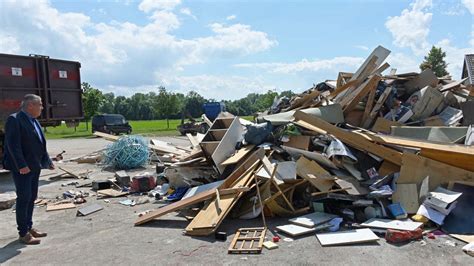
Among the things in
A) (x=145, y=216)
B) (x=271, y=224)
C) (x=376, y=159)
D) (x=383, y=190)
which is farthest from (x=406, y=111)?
(x=145, y=216)

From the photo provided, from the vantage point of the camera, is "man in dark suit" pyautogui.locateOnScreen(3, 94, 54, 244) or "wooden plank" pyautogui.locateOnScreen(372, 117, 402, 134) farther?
"wooden plank" pyautogui.locateOnScreen(372, 117, 402, 134)

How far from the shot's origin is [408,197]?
529 centimetres

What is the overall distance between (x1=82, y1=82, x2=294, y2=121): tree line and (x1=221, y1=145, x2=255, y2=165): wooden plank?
5.71 meters

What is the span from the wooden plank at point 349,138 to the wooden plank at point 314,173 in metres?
0.89

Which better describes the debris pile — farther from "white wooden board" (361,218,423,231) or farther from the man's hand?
the man's hand

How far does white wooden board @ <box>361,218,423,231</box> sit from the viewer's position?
459 cm

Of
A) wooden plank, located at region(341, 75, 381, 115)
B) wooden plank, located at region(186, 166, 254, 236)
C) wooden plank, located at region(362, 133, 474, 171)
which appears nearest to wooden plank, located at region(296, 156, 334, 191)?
wooden plank, located at region(186, 166, 254, 236)

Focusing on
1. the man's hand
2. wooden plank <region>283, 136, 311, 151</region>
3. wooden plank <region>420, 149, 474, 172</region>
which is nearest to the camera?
the man's hand

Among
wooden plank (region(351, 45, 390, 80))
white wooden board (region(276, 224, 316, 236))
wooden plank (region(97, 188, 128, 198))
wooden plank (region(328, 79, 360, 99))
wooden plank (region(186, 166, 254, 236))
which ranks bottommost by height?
wooden plank (region(97, 188, 128, 198))

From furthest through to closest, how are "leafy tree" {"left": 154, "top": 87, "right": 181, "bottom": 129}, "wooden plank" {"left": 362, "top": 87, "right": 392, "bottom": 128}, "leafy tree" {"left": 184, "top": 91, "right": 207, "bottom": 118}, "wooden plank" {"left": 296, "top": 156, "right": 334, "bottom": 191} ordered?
"leafy tree" {"left": 184, "top": 91, "right": 207, "bottom": 118} → "leafy tree" {"left": 154, "top": 87, "right": 181, "bottom": 129} → "wooden plank" {"left": 362, "top": 87, "right": 392, "bottom": 128} → "wooden plank" {"left": 296, "top": 156, "right": 334, "bottom": 191}

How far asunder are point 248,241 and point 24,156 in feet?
10.1

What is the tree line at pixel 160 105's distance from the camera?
111 feet

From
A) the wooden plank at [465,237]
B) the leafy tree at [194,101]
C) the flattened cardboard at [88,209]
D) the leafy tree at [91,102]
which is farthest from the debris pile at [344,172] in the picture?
the leafy tree at [194,101]

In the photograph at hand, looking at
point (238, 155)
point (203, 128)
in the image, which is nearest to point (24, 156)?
point (238, 155)
